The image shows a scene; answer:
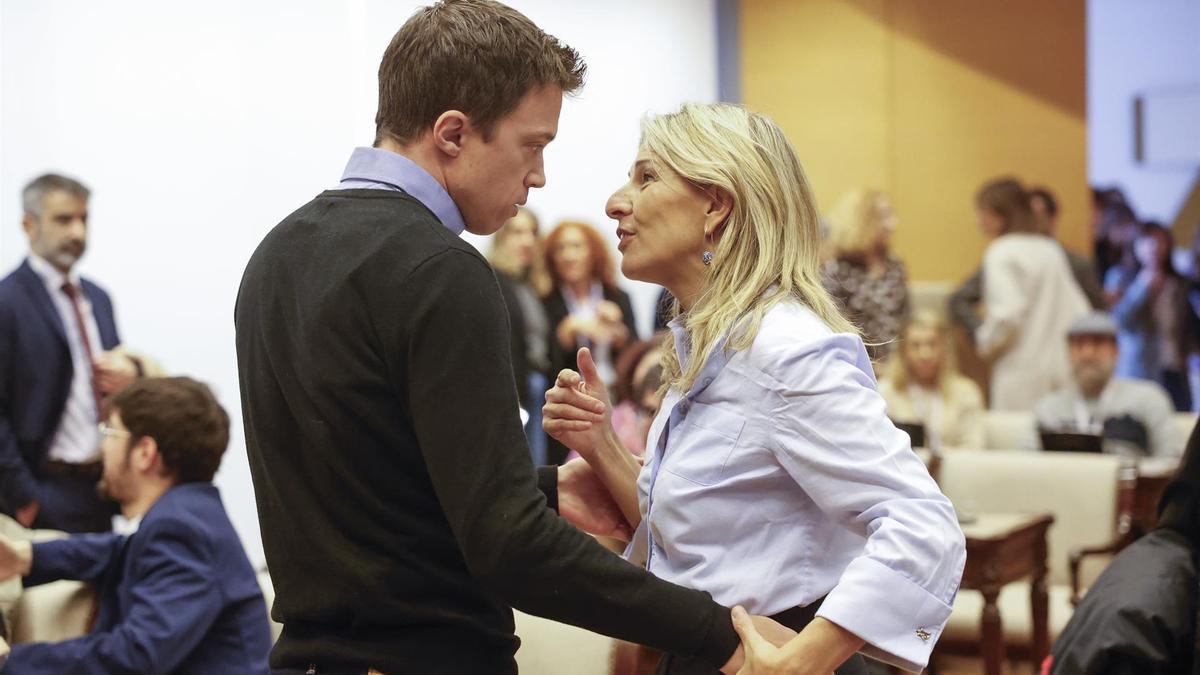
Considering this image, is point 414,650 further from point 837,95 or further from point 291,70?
point 837,95

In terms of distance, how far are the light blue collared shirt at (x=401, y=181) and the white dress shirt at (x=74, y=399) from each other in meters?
3.00

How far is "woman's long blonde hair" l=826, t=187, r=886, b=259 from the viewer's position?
693cm

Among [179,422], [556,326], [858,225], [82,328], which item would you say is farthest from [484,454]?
[858,225]

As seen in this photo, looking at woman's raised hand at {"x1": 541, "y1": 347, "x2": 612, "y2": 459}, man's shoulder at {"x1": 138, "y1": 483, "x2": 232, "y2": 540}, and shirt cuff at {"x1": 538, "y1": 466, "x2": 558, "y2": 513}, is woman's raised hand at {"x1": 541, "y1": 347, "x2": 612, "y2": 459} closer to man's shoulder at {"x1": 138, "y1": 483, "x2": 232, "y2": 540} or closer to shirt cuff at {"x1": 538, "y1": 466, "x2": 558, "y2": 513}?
shirt cuff at {"x1": 538, "y1": 466, "x2": 558, "y2": 513}

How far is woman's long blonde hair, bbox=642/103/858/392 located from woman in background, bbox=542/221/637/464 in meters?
4.55

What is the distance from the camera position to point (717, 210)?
172 centimetres

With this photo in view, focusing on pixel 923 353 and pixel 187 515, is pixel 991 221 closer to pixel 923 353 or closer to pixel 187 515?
pixel 923 353

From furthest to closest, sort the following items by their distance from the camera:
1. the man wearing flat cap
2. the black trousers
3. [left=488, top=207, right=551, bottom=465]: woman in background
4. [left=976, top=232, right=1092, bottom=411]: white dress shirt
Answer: [left=976, top=232, right=1092, bottom=411]: white dress shirt → [left=488, top=207, right=551, bottom=465]: woman in background → the man wearing flat cap → the black trousers

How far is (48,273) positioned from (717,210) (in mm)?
3126

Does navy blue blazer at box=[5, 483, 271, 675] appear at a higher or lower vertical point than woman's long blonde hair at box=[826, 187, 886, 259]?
lower

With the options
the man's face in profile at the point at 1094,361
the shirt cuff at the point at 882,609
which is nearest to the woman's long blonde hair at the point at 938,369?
the man's face in profile at the point at 1094,361

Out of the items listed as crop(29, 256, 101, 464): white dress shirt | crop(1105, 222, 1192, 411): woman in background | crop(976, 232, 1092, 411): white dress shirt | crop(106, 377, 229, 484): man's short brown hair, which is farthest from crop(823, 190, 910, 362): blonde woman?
crop(106, 377, 229, 484): man's short brown hair

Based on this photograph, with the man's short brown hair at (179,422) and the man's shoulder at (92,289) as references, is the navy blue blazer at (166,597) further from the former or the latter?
the man's shoulder at (92,289)

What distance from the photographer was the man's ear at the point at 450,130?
4.95 ft
